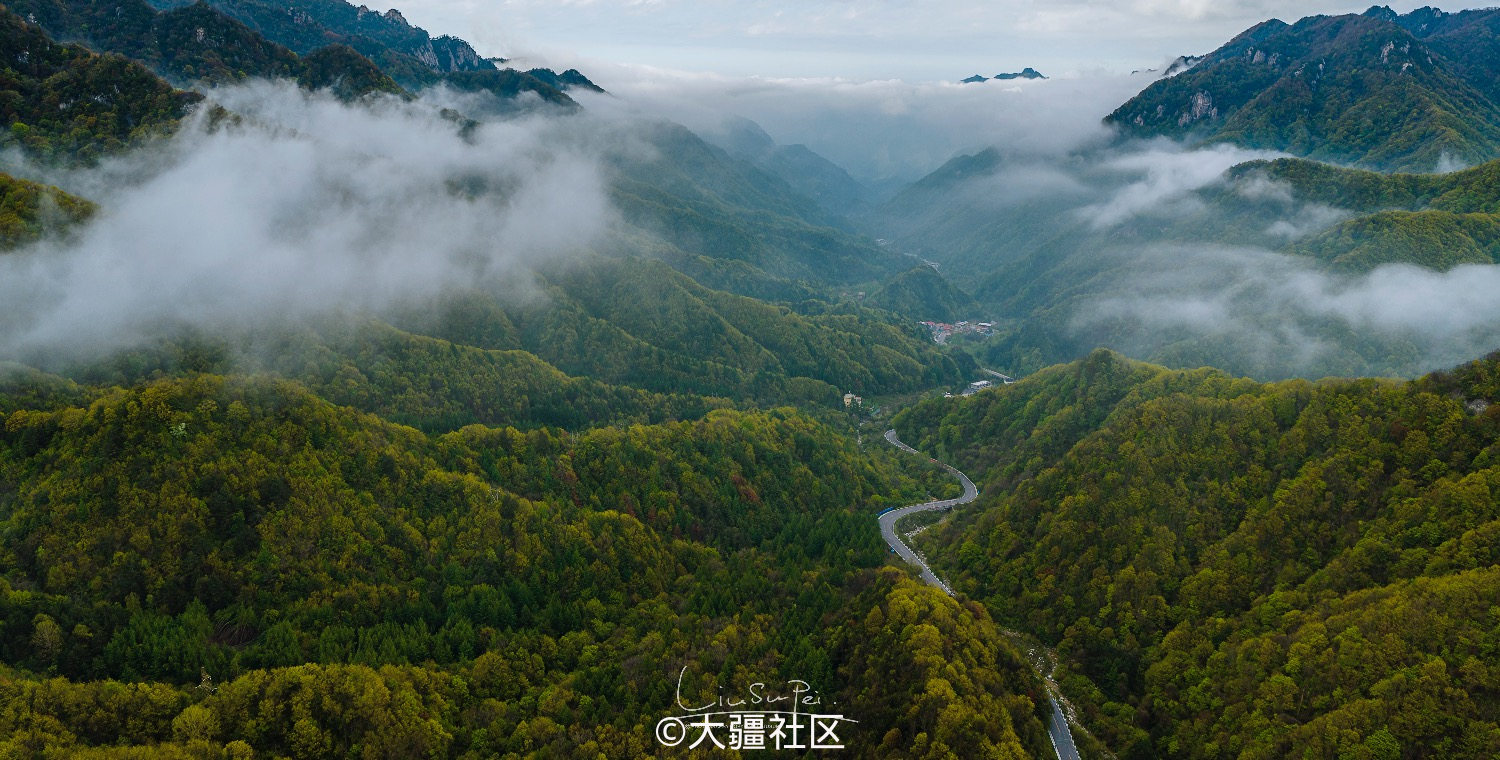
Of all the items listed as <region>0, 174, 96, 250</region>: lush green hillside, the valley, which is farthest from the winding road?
<region>0, 174, 96, 250</region>: lush green hillside

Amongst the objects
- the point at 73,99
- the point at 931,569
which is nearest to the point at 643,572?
the point at 931,569

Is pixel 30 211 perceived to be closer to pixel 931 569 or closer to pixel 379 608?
pixel 379 608

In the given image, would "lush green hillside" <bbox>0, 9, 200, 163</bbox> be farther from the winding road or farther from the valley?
the winding road

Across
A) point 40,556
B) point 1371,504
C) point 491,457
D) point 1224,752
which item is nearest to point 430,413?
point 491,457

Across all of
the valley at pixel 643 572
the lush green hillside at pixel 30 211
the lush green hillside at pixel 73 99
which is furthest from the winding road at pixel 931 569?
the lush green hillside at pixel 73 99

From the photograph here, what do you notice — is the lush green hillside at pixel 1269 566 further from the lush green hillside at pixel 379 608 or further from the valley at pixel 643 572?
the lush green hillside at pixel 379 608
